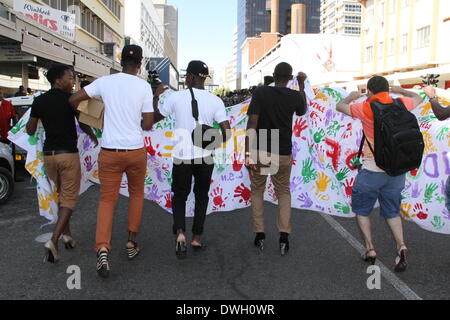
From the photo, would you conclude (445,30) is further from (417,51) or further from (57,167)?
(57,167)

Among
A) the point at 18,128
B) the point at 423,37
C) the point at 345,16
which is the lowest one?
the point at 18,128

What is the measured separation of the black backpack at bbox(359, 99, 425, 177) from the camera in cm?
396

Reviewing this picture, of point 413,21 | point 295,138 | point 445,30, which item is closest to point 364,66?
point 413,21

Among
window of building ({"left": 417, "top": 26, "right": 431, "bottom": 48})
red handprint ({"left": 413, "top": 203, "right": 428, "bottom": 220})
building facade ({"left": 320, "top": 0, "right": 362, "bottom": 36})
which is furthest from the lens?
building facade ({"left": 320, "top": 0, "right": 362, "bottom": 36})

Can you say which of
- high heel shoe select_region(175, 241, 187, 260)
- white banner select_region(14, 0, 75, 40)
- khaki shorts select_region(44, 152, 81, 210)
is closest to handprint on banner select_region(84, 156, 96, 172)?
khaki shorts select_region(44, 152, 81, 210)

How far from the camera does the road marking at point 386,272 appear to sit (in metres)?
3.60

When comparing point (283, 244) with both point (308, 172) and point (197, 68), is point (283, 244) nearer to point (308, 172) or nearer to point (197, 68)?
point (308, 172)

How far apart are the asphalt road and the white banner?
1419cm

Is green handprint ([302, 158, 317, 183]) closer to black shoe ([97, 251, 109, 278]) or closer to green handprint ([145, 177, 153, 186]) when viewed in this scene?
green handprint ([145, 177, 153, 186])

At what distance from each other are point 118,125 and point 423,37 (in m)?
40.2

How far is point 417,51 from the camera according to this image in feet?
127

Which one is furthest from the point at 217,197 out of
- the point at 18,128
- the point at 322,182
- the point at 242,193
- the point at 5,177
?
the point at 5,177

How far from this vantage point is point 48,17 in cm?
1919

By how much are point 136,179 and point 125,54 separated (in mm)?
1242
